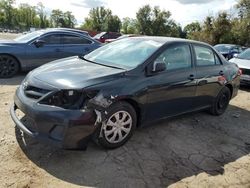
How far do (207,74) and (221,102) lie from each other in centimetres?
101

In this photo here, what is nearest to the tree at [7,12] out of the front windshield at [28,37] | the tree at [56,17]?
the tree at [56,17]

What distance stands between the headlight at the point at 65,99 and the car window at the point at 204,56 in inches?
104

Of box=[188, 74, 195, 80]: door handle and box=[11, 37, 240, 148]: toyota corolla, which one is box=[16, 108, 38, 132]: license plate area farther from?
box=[188, 74, 195, 80]: door handle

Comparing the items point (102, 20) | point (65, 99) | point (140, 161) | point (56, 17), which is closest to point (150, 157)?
point (140, 161)

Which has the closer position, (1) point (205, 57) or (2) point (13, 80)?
(1) point (205, 57)

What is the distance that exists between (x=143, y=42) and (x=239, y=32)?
30.8 metres

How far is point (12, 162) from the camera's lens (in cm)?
366

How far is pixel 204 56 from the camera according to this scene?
5.72 m

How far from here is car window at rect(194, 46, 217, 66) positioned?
547cm

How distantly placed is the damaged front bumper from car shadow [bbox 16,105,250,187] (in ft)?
1.05

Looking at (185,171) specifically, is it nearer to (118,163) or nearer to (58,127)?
(118,163)

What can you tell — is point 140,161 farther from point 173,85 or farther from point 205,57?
point 205,57

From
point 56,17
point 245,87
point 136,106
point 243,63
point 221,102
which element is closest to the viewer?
point 136,106

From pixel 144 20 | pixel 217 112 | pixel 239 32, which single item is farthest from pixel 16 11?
pixel 217 112
